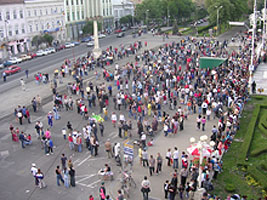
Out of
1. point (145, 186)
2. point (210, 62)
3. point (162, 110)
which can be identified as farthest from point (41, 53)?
point (145, 186)

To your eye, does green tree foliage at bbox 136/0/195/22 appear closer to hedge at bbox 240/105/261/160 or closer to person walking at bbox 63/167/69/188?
hedge at bbox 240/105/261/160

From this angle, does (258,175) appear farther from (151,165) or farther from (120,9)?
(120,9)

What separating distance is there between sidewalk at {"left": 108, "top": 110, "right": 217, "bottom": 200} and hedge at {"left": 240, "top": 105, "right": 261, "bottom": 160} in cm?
248

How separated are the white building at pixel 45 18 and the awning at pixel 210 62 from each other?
121ft

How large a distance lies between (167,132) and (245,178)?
6456 mm

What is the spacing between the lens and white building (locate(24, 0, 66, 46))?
61469mm

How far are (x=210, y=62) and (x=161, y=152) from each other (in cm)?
1738

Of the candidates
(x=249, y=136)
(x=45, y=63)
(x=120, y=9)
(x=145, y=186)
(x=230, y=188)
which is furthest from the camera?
(x=120, y=9)

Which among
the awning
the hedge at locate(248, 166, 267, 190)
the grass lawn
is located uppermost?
the awning

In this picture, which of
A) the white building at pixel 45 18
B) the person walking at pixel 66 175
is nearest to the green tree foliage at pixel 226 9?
the white building at pixel 45 18

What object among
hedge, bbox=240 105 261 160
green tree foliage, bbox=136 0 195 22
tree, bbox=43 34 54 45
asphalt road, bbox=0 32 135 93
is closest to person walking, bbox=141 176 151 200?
hedge, bbox=240 105 261 160

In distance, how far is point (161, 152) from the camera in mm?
20938

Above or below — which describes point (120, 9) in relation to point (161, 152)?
above

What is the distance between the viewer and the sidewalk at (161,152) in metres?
17.0
